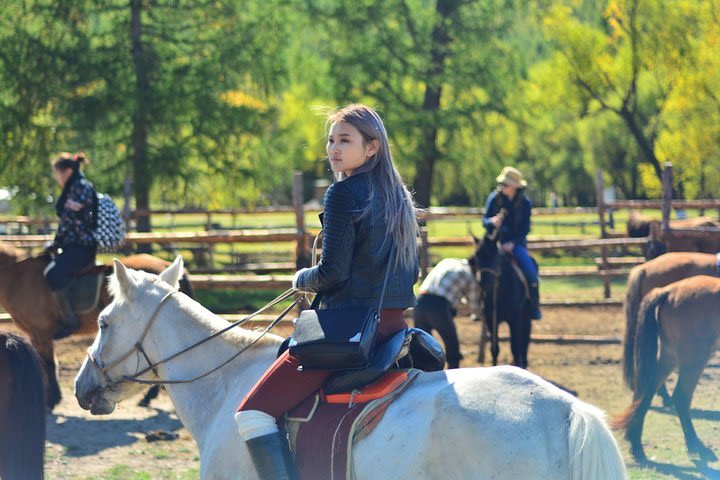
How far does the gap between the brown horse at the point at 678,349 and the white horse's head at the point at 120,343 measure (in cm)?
438

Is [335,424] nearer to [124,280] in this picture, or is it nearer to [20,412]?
[124,280]

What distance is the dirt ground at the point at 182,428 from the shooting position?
6559mm

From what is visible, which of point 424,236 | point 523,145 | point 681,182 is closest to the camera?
point 424,236

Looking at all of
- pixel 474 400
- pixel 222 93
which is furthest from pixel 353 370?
pixel 222 93

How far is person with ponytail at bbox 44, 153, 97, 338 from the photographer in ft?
27.9

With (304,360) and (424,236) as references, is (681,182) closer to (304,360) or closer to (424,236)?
(424,236)

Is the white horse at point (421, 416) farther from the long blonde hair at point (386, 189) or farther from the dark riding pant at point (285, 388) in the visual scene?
the long blonde hair at point (386, 189)

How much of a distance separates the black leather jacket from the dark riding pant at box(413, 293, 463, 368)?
213 inches

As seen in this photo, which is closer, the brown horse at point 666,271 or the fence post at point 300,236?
the brown horse at point 666,271

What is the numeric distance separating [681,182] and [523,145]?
41.2 feet

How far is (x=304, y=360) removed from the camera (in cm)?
320

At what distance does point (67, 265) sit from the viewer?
8.80m

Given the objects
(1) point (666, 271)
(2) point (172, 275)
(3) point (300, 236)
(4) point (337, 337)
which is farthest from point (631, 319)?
(4) point (337, 337)

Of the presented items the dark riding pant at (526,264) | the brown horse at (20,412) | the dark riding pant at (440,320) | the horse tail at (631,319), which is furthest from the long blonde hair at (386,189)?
the dark riding pant at (526,264)
